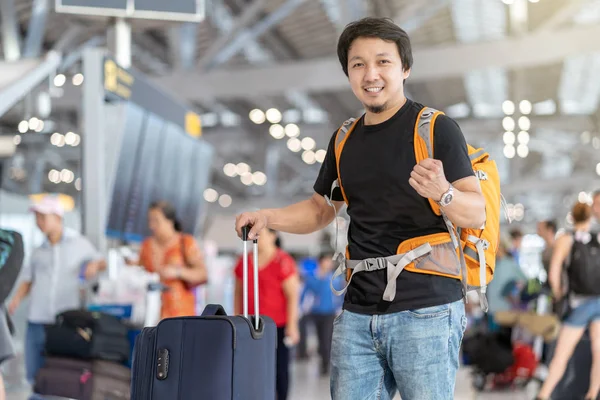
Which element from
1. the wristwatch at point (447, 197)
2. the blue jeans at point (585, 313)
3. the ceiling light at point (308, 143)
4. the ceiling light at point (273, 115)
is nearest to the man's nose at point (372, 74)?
the wristwatch at point (447, 197)

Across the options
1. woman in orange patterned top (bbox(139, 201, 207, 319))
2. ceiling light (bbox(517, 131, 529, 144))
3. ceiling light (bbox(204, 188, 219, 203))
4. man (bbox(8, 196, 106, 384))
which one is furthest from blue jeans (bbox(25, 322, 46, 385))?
ceiling light (bbox(204, 188, 219, 203))

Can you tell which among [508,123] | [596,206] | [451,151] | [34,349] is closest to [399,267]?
[451,151]

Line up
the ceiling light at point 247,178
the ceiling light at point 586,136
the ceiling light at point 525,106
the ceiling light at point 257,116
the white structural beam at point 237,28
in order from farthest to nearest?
the ceiling light at point 247,178 → the ceiling light at point 586,136 → the ceiling light at point 257,116 → the ceiling light at point 525,106 → the white structural beam at point 237,28

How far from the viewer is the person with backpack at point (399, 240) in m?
2.39

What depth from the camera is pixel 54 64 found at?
29.1 feet

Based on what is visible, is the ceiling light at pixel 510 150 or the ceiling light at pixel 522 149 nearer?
the ceiling light at pixel 510 150

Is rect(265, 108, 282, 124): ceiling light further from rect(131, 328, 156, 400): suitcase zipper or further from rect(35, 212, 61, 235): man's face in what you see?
rect(131, 328, 156, 400): suitcase zipper

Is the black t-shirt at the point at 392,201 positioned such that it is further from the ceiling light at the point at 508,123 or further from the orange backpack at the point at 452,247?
the ceiling light at the point at 508,123

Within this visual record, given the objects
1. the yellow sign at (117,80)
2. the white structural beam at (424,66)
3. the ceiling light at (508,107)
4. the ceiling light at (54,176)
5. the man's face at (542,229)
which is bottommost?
the man's face at (542,229)

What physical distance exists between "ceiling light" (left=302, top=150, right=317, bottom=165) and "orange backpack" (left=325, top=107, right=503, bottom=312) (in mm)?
30824

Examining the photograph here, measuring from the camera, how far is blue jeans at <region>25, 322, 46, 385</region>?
5918 millimetres

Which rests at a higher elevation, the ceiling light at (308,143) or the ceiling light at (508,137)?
the ceiling light at (308,143)

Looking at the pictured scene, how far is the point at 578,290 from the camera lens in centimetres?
653

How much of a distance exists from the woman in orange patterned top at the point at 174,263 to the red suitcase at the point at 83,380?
20.6 inches
